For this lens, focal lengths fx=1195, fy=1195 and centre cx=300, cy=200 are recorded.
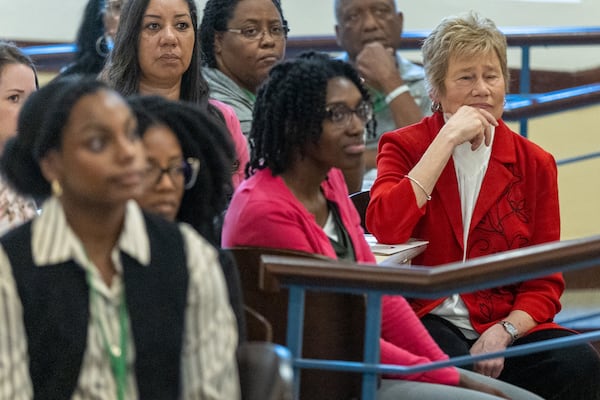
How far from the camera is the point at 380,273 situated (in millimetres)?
2133

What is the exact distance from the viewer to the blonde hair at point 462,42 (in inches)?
121

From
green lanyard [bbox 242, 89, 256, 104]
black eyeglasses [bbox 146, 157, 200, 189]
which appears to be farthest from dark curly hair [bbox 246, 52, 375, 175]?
green lanyard [bbox 242, 89, 256, 104]

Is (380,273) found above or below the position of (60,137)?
below

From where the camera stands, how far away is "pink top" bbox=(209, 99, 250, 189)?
317cm

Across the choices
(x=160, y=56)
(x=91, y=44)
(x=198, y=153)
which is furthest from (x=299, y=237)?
(x=91, y=44)

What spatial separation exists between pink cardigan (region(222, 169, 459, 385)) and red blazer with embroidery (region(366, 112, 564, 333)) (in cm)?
37

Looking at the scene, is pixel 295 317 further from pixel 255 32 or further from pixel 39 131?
pixel 255 32

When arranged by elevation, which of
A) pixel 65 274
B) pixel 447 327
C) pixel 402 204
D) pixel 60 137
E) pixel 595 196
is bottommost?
pixel 595 196

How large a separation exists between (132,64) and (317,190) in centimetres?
96

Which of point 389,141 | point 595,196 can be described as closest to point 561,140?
point 595,196

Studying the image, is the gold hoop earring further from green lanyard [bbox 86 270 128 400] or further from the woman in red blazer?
the woman in red blazer

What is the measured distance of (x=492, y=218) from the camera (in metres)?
3.00

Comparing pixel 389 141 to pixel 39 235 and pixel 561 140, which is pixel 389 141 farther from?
pixel 561 140

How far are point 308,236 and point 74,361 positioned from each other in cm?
74
